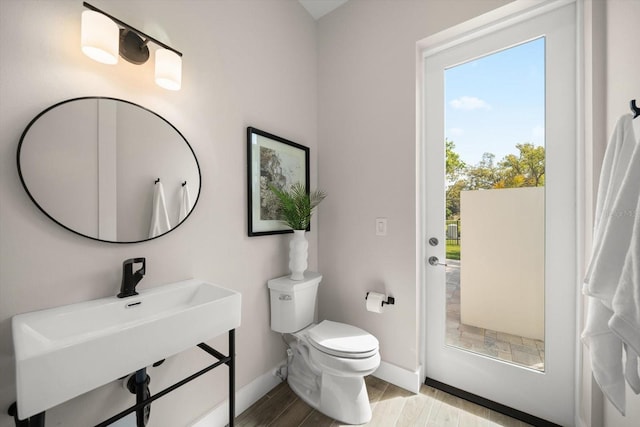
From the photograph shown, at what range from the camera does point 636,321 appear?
0.74 m

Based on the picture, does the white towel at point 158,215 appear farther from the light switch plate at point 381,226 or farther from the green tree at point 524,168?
the green tree at point 524,168

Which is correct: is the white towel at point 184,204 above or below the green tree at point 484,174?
below

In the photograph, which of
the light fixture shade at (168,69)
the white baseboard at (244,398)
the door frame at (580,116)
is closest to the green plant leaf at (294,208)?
the light fixture shade at (168,69)

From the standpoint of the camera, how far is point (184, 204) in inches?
51.2

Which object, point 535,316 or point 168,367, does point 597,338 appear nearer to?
point 535,316

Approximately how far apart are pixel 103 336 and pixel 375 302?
1479 mm

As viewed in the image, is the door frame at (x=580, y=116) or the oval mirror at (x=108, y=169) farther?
the door frame at (x=580, y=116)

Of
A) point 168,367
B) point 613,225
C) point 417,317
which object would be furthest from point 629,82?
point 168,367

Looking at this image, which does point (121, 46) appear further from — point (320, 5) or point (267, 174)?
point (320, 5)

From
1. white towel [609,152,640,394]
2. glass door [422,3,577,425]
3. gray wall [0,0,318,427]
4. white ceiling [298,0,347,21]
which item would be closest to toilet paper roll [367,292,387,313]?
glass door [422,3,577,425]

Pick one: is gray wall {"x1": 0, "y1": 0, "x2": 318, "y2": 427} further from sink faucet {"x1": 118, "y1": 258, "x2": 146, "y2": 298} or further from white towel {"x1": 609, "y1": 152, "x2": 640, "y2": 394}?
white towel {"x1": 609, "y1": 152, "x2": 640, "y2": 394}

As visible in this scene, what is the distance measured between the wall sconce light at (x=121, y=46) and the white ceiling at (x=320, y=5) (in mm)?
1289

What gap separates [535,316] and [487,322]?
0.83ft

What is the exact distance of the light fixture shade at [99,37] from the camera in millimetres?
929
